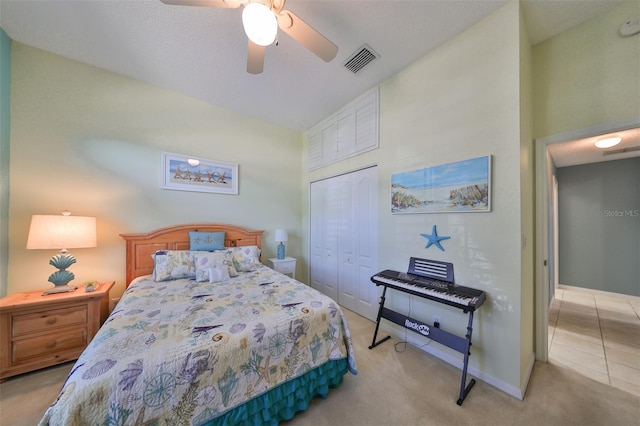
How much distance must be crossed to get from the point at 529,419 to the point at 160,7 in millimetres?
4222

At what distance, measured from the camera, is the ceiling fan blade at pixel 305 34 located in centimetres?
145

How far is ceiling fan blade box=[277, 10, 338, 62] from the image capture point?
145 centimetres

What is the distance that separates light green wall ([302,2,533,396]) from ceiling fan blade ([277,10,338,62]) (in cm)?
123

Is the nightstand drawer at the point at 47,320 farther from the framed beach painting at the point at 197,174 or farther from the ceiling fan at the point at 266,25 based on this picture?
the ceiling fan at the point at 266,25

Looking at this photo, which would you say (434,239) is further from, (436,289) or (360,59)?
(360,59)

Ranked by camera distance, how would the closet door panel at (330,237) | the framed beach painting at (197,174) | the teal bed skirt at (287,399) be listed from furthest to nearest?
the closet door panel at (330,237) < the framed beach painting at (197,174) < the teal bed skirt at (287,399)

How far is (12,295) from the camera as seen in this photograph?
198 cm

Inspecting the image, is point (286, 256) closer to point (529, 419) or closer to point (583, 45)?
point (529, 419)

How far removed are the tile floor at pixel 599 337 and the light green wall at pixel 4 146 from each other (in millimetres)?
5449

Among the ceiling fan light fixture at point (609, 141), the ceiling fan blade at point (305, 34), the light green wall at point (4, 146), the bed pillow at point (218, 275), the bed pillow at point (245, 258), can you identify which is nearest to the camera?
the ceiling fan blade at point (305, 34)

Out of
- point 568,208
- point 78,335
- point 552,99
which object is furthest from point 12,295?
point 568,208

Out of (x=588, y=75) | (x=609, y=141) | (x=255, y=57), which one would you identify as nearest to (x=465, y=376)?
(x=588, y=75)

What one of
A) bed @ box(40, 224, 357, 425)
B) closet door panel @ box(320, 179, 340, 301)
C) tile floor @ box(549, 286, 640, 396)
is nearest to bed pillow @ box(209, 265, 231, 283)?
bed @ box(40, 224, 357, 425)

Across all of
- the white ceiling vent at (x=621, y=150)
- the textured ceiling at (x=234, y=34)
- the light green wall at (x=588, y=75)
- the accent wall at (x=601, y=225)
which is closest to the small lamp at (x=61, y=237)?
the textured ceiling at (x=234, y=34)
